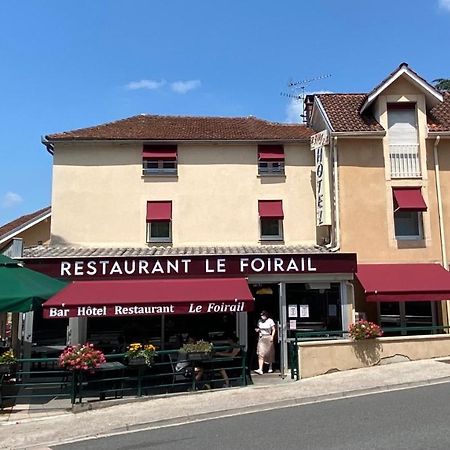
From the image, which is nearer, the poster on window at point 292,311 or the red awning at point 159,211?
the poster on window at point 292,311

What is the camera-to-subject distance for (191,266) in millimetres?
15539

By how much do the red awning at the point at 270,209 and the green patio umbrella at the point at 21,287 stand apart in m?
8.24

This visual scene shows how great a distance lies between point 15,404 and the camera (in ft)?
40.3

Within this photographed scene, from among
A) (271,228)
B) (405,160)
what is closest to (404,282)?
(405,160)

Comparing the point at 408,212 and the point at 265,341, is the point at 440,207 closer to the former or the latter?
the point at 408,212

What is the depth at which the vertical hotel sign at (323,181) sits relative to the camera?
18672 millimetres

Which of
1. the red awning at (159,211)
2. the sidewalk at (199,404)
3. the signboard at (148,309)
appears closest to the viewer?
the sidewalk at (199,404)

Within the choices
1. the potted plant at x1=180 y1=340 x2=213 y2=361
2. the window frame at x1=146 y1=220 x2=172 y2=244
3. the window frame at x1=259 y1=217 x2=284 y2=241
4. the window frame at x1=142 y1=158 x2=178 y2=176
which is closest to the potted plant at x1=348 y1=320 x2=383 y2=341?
the potted plant at x1=180 y1=340 x2=213 y2=361

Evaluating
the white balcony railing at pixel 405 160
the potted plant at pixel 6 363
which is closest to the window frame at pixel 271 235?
the white balcony railing at pixel 405 160

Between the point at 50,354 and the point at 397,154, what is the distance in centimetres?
1344

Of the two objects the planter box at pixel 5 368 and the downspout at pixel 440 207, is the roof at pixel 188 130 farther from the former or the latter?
the planter box at pixel 5 368

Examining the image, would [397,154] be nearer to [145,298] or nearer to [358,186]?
[358,186]

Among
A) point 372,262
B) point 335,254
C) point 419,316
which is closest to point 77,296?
point 335,254

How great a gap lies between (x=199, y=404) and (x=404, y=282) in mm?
8497
